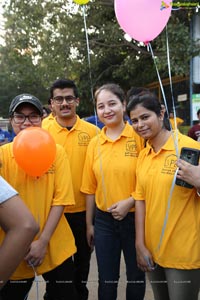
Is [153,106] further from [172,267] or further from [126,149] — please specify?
[172,267]

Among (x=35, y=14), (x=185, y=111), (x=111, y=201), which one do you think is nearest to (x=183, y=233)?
(x=111, y=201)

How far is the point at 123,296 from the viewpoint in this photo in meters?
3.09

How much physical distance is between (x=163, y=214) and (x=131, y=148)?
0.63 metres

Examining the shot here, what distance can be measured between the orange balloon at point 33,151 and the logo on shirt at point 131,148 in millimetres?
603

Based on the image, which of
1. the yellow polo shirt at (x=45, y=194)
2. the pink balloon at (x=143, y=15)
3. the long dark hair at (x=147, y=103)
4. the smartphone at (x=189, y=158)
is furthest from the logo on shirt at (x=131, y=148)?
the pink balloon at (x=143, y=15)

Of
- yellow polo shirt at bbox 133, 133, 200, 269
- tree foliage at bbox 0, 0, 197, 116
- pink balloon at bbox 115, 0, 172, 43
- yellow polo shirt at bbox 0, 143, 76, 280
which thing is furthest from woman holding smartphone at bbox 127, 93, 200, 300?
tree foliage at bbox 0, 0, 197, 116

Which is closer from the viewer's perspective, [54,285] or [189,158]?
[189,158]

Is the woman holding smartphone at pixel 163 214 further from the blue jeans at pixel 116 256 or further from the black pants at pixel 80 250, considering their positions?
the black pants at pixel 80 250

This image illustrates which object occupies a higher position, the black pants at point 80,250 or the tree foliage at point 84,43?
the tree foliage at point 84,43

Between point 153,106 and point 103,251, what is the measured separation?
1.09 metres

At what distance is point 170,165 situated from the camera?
1.97 metres

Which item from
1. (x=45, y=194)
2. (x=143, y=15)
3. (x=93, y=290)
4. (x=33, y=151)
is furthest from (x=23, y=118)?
(x=93, y=290)

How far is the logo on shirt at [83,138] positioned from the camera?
2777 mm

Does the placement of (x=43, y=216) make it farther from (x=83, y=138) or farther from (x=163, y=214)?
(x=83, y=138)
